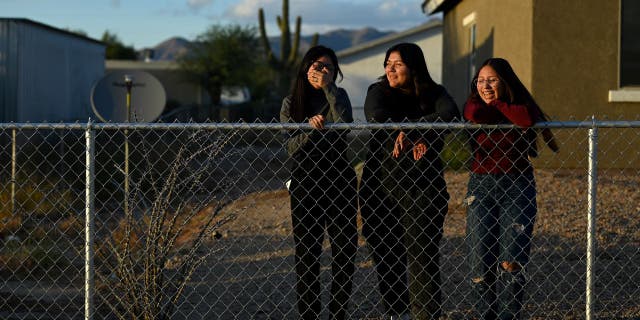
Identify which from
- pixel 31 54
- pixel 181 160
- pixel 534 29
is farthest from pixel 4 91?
pixel 181 160

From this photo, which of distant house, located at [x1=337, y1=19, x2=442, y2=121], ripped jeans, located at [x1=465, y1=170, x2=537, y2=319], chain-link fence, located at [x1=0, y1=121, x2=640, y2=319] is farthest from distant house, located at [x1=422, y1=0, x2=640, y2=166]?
distant house, located at [x1=337, y1=19, x2=442, y2=121]

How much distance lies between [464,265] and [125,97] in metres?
5.62

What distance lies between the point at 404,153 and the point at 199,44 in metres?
40.8

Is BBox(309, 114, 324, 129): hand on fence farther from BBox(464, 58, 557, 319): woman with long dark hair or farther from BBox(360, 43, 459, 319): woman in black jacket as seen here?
BBox(464, 58, 557, 319): woman with long dark hair

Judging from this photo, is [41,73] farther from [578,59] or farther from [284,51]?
[284,51]

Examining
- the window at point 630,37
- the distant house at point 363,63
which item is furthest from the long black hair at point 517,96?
the distant house at point 363,63

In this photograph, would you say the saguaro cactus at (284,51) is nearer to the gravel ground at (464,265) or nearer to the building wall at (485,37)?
the building wall at (485,37)

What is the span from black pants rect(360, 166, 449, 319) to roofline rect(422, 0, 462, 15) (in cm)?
1299

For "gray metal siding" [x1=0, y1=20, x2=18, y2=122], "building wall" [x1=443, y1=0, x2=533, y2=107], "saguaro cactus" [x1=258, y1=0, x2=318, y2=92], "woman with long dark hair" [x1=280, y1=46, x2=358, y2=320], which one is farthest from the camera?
"saguaro cactus" [x1=258, y1=0, x2=318, y2=92]

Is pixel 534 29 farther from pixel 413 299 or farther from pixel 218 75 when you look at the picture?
pixel 218 75

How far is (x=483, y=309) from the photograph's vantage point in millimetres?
5273

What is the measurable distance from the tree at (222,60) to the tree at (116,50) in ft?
43.2

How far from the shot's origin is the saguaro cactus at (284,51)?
34.3m

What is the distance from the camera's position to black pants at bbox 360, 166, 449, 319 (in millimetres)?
5207
